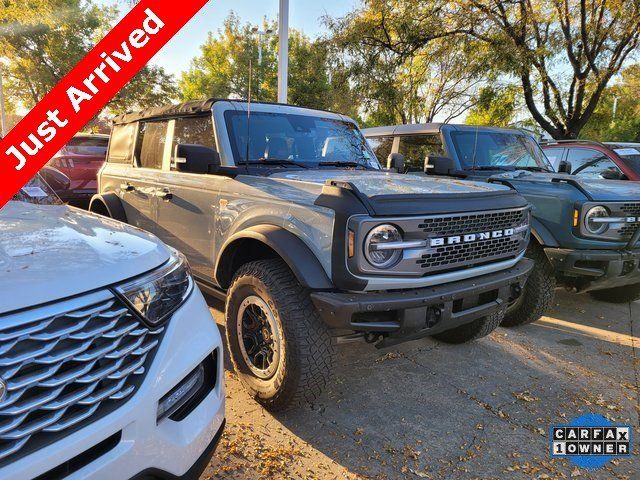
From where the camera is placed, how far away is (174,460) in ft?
4.84

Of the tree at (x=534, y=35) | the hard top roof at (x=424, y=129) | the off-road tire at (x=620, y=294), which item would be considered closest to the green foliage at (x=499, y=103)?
the tree at (x=534, y=35)

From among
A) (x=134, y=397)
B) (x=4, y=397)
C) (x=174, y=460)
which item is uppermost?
(x=4, y=397)

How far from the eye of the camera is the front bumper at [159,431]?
46.9 inches

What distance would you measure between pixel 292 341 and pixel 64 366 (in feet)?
4.30

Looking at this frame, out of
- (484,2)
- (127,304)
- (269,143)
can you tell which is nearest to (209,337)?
(127,304)

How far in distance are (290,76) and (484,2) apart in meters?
11.4

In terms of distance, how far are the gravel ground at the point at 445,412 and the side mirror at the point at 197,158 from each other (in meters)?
1.52

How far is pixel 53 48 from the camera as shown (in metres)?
20.7

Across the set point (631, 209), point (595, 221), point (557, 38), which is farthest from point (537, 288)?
point (557, 38)

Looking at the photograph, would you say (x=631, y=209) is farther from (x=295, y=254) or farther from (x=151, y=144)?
(x=151, y=144)

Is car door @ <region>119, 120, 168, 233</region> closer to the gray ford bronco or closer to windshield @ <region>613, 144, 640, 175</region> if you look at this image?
the gray ford bronco

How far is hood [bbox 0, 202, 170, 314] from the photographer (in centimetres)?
129

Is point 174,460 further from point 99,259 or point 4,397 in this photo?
point 99,259

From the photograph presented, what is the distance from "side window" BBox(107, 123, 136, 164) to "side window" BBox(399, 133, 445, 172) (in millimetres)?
3542
